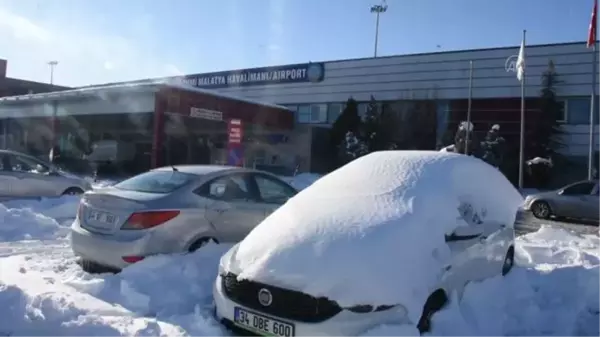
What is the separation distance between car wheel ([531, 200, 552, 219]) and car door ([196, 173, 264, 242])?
13.1m

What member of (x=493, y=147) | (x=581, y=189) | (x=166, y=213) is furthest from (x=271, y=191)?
(x=493, y=147)

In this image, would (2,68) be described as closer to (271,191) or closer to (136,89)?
(136,89)

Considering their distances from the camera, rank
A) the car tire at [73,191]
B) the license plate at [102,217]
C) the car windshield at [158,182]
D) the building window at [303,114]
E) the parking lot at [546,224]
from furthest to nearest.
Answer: the building window at [303,114]
the parking lot at [546,224]
the car tire at [73,191]
the car windshield at [158,182]
the license plate at [102,217]

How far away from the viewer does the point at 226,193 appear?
7094mm

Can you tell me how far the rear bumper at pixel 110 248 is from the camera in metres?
6.14

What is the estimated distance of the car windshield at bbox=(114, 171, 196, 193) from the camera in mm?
6727

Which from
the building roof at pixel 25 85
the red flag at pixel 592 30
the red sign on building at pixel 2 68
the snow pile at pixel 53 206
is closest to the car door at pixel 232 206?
the snow pile at pixel 53 206

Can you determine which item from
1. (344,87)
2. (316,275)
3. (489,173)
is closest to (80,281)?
(316,275)

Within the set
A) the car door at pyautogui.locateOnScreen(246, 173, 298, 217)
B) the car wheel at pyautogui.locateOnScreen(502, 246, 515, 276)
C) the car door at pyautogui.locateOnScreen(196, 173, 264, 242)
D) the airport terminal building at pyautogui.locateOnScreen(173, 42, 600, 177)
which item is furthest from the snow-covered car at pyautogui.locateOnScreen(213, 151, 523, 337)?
the airport terminal building at pyautogui.locateOnScreen(173, 42, 600, 177)

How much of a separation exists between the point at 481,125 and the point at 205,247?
28.2 metres

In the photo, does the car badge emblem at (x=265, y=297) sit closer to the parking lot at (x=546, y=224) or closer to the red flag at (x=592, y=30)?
the parking lot at (x=546, y=224)

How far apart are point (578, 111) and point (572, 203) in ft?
48.9

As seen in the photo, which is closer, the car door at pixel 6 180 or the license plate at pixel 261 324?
the license plate at pixel 261 324

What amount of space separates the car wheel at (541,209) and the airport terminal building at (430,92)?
12749 mm
